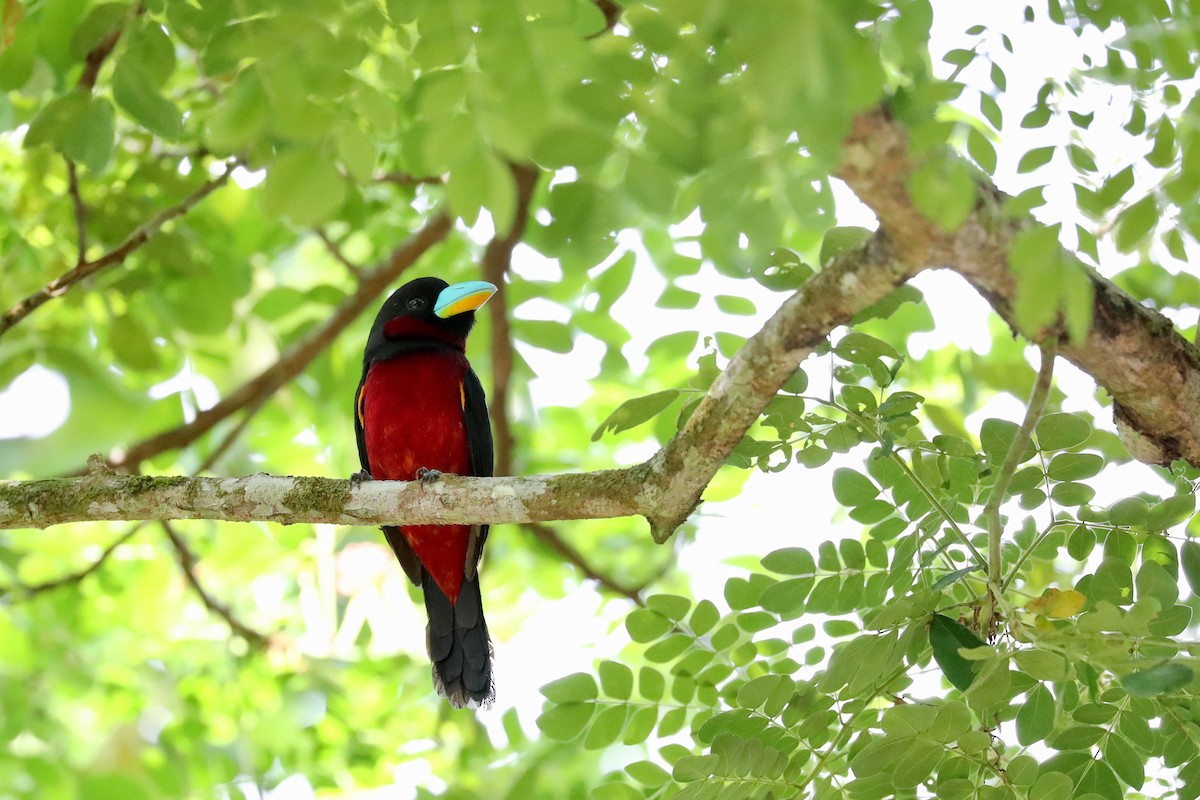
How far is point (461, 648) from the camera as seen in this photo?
4996 millimetres

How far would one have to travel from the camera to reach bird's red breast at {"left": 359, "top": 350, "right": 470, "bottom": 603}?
498 cm

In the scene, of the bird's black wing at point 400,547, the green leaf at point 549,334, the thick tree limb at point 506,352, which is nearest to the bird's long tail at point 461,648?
the bird's black wing at point 400,547

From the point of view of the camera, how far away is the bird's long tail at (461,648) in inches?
194

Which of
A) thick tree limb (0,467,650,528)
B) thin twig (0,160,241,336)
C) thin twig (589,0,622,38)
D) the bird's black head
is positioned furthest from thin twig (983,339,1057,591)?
thin twig (0,160,241,336)

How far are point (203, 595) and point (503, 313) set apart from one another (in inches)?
91.0

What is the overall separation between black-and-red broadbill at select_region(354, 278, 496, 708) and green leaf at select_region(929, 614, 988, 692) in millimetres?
2870

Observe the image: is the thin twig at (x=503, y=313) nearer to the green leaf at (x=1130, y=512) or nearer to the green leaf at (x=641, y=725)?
the green leaf at (x=641, y=725)

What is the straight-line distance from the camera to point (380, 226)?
6105mm

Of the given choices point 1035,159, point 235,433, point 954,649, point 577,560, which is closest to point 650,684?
point 954,649

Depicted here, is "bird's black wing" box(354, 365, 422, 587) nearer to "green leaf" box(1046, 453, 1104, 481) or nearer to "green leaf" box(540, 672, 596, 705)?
"green leaf" box(540, 672, 596, 705)

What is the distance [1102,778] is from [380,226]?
469cm

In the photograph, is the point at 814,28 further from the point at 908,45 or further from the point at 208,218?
the point at 208,218

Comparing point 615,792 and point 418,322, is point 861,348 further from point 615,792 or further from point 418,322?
point 418,322

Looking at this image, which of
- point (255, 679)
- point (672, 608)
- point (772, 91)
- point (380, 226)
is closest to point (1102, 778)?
point (672, 608)
